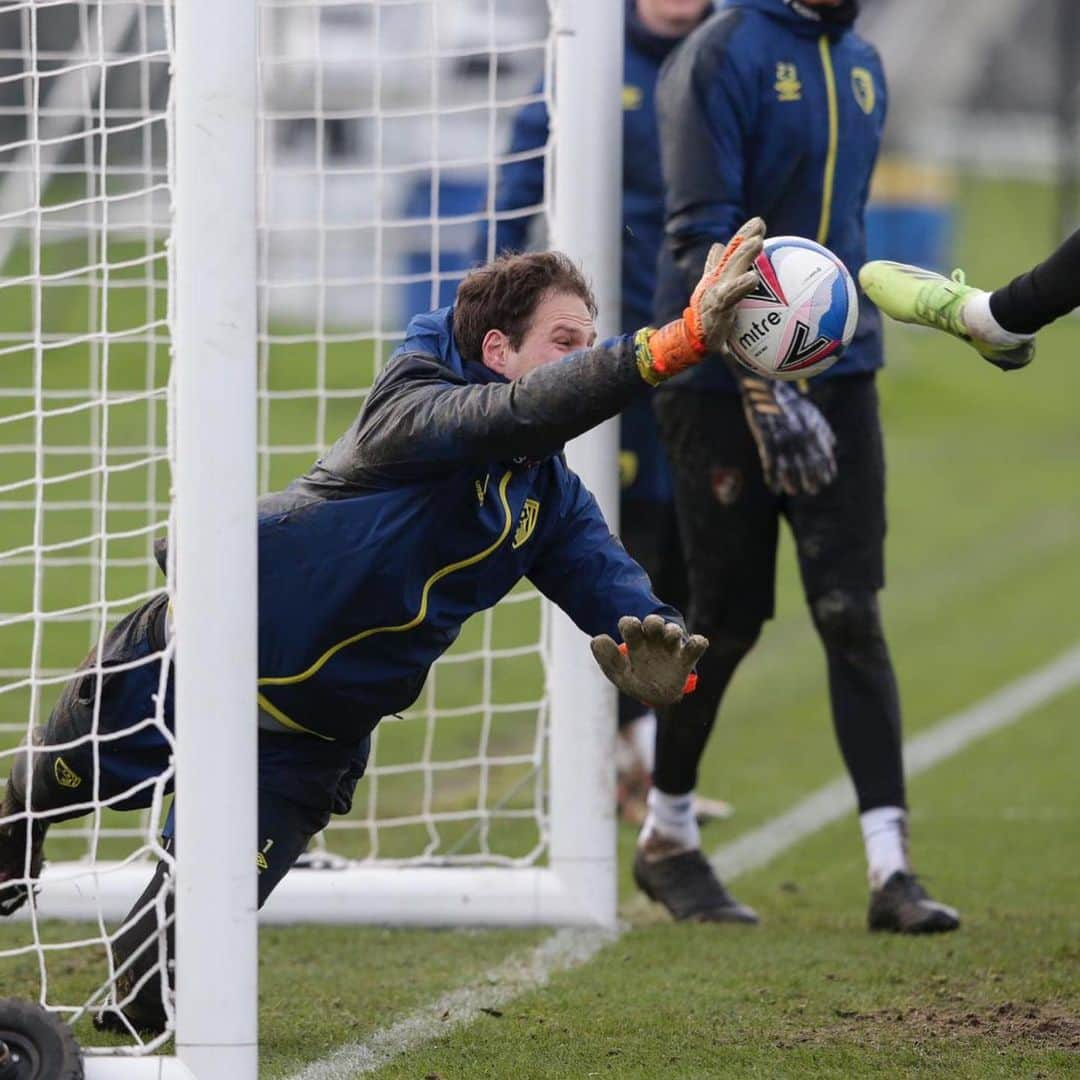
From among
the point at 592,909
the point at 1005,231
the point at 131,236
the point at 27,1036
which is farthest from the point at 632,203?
the point at 1005,231

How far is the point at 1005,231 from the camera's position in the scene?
3675 centimetres

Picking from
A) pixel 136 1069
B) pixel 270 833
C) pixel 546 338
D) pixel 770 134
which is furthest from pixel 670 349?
pixel 770 134

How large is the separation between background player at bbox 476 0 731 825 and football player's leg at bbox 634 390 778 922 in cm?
72

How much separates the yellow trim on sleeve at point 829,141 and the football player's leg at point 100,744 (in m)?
2.06

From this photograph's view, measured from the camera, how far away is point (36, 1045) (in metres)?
3.51

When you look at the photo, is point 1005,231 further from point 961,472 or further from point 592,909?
point 592,909

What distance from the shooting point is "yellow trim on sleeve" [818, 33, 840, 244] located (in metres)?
5.09

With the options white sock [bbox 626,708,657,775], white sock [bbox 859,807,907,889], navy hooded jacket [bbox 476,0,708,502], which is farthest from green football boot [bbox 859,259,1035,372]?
white sock [bbox 626,708,657,775]

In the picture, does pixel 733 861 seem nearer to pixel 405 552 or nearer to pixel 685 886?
pixel 685 886

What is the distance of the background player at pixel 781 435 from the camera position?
16.5 feet

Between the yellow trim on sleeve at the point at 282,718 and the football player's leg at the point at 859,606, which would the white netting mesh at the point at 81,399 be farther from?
the football player's leg at the point at 859,606

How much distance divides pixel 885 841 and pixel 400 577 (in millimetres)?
1897

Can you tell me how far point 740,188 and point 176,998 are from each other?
8.23 ft

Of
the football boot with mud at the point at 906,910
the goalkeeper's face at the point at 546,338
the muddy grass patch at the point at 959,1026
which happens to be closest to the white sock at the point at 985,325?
the goalkeeper's face at the point at 546,338
